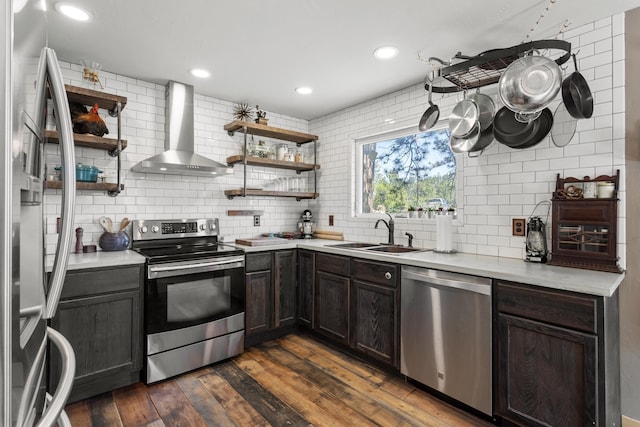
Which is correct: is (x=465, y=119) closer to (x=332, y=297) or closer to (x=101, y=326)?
(x=332, y=297)

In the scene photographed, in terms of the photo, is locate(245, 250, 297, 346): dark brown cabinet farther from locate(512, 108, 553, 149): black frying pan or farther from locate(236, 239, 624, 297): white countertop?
locate(512, 108, 553, 149): black frying pan

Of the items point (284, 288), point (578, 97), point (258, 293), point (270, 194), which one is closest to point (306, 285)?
point (284, 288)

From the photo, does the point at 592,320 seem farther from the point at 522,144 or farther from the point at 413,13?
the point at 413,13

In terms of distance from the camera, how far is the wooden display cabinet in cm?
191

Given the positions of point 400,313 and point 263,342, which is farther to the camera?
point 263,342

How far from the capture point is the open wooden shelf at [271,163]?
11.3 ft

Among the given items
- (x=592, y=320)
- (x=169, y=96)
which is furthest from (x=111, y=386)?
(x=592, y=320)

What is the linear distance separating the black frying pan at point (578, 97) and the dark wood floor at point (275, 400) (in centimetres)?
193

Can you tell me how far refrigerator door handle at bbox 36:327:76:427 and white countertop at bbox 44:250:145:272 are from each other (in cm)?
158

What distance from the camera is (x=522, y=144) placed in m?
2.29

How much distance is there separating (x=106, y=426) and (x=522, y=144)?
320 centimetres

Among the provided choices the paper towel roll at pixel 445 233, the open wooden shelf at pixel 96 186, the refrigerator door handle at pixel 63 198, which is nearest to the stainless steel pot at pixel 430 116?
the paper towel roll at pixel 445 233

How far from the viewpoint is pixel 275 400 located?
7.30 ft

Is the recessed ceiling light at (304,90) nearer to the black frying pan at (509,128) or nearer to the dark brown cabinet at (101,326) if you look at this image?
the black frying pan at (509,128)
